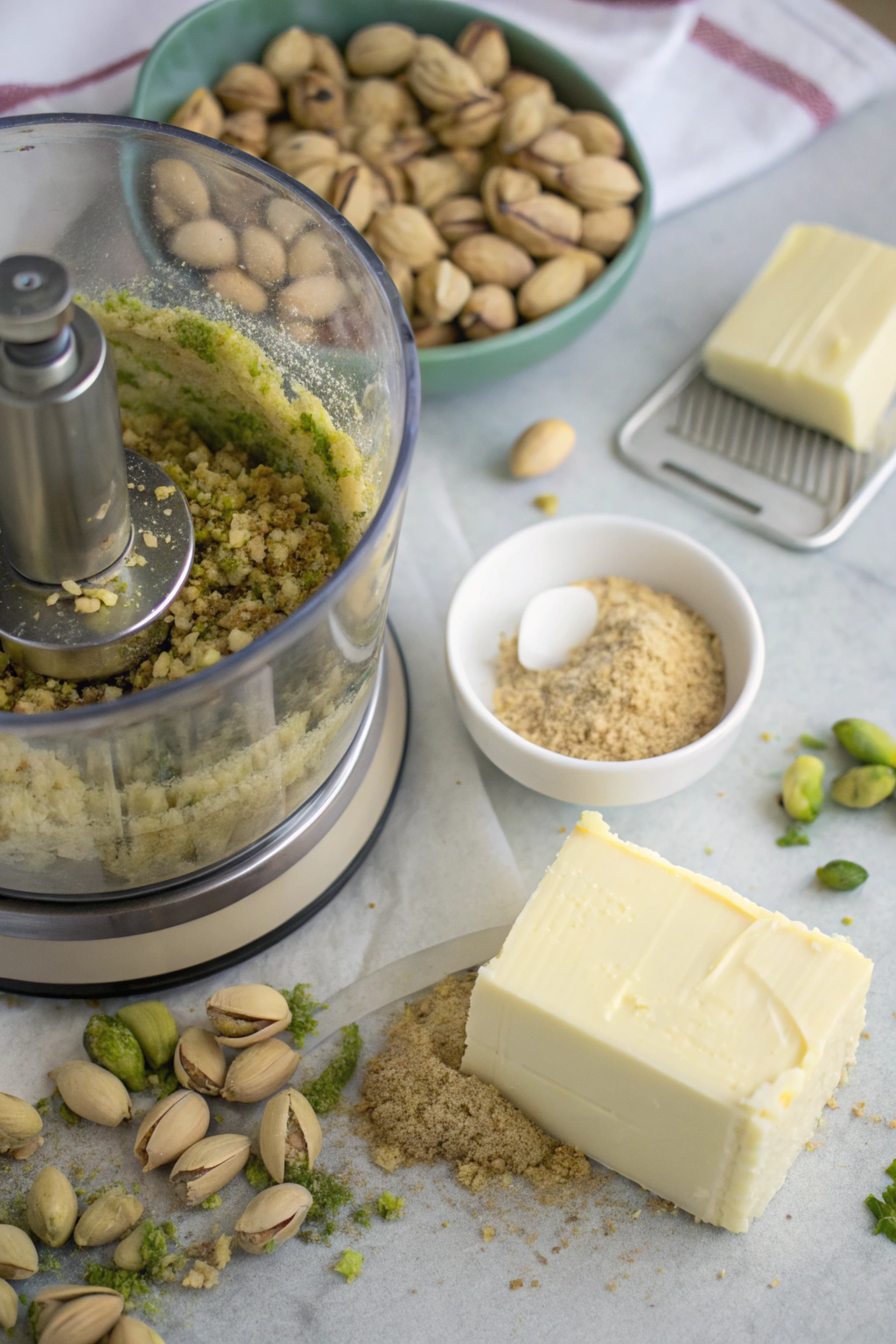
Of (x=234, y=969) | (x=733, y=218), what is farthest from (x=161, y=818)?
(x=733, y=218)

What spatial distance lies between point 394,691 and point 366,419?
0.26 metres

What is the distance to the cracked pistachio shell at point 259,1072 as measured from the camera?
889 millimetres

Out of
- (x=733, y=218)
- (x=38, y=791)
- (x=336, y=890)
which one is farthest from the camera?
(x=733, y=218)

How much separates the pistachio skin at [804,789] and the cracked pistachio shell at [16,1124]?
25.4 inches

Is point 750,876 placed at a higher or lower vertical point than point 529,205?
lower

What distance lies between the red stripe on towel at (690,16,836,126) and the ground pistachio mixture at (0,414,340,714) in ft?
3.12

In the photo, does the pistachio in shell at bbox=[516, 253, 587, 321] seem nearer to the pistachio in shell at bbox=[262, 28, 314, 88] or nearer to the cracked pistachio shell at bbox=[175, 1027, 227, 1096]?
the pistachio in shell at bbox=[262, 28, 314, 88]

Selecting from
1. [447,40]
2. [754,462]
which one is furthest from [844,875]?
[447,40]

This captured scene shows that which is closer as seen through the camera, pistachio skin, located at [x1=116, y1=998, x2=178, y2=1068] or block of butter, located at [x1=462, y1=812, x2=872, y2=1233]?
block of butter, located at [x1=462, y1=812, x2=872, y2=1233]

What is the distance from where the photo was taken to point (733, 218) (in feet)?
4.95

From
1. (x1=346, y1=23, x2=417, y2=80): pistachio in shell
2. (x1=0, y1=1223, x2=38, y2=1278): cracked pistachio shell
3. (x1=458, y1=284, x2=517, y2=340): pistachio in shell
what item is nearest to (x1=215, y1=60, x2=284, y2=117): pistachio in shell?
(x1=346, y1=23, x2=417, y2=80): pistachio in shell

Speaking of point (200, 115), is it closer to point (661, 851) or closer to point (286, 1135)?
point (661, 851)

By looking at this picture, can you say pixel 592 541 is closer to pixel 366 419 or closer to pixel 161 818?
pixel 366 419

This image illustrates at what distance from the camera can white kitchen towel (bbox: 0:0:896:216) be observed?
1.48 meters
